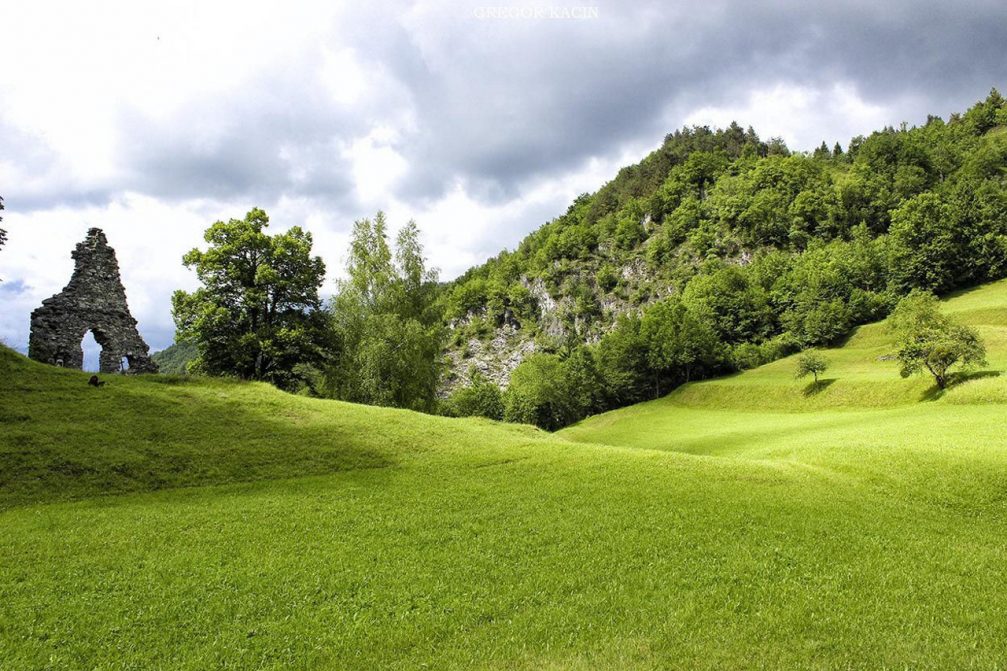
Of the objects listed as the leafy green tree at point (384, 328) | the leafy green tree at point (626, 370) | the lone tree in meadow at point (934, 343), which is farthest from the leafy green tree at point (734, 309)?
the leafy green tree at point (384, 328)

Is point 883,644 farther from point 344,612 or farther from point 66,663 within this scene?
point 66,663

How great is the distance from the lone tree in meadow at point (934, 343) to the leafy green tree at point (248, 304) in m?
61.5

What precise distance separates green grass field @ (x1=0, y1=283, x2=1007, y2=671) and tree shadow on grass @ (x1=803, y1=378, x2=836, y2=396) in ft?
148

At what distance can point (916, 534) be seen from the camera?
16203 millimetres

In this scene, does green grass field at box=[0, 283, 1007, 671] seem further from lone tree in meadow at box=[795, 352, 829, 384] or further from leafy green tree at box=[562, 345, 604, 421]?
leafy green tree at box=[562, 345, 604, 421]

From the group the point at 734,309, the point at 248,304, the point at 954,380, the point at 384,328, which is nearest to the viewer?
the point at 248,304

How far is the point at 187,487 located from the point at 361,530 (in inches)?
322

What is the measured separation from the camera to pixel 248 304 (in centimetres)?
3706

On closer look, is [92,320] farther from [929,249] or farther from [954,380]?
[929,249]

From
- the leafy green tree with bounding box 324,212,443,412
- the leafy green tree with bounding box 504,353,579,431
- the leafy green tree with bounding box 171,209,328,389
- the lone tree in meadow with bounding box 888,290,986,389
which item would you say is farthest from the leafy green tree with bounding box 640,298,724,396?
the leafy green tree with bounding box 171,209,328,389

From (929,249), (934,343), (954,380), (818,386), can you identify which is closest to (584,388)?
(818,386)

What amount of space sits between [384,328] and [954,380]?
191 feet

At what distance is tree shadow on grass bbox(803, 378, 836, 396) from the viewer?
6975 cm

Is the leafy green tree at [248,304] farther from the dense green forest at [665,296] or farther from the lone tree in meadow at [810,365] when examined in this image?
the lone tree in meadow at [810,365]
